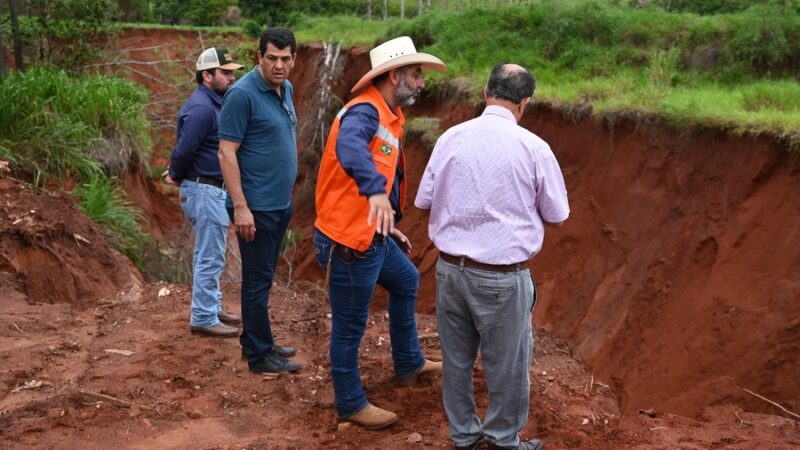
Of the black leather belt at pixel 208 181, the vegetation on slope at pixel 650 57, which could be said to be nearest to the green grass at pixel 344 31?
the vegetation on slope at pixel 650 57

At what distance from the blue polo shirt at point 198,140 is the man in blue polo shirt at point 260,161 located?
0.79 m

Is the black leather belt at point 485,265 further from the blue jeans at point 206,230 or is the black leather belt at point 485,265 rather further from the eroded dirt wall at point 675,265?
the eroded dirt wall at point 675,265

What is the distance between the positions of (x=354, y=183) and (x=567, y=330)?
5291mm

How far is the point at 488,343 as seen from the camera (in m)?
4.19

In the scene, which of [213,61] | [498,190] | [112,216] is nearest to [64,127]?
[112,216]

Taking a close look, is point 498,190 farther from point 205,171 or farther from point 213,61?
point 213,61

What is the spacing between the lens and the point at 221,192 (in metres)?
6.08

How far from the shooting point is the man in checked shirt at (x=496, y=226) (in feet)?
13.2

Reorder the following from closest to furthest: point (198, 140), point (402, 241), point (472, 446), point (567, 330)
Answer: point (472, 446), point (402, 241), point (198, 140), point (567, 330)

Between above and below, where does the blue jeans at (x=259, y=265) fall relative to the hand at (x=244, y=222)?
below

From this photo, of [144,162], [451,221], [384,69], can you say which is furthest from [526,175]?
[144,162]

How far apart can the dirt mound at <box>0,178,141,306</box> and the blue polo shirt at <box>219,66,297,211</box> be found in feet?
10.5

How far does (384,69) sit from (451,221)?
89 cm

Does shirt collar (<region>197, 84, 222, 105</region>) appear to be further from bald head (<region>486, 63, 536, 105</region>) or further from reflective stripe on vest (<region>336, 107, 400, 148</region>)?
bald head (<region>486, 63, 536, 105</region>)
